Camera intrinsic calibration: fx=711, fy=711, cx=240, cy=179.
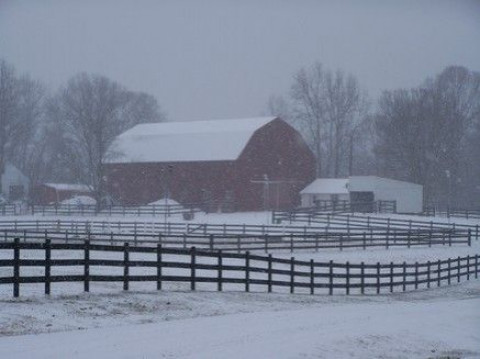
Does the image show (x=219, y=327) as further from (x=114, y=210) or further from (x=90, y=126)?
(x=90, y=126)

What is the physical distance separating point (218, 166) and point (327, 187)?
11.2 m

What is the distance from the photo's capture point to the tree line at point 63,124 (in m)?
68.5

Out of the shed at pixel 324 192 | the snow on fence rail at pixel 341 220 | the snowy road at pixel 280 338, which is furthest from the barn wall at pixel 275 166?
the snowy road at pixel 280 338

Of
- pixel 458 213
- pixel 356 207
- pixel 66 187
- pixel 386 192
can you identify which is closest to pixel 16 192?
pixel 66 187

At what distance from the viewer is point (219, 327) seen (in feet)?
40.7

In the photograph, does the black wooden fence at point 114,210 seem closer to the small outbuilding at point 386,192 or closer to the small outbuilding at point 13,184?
the small outbuilding at point 386,192

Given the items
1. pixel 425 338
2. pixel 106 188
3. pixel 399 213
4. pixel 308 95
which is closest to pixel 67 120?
pixel 106 188

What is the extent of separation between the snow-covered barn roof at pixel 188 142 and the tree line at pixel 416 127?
677 inches

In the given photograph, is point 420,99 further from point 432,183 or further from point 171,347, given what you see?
point 171,347

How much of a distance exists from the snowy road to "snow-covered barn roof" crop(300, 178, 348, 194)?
50690 millimetres

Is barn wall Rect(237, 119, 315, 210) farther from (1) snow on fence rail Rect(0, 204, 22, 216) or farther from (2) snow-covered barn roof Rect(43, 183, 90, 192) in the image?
(2) snow-covered barn roof Rect(43, 183, 90, 192)

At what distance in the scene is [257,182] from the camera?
6469 cm

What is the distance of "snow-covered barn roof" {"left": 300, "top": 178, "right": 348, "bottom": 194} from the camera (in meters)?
66.8

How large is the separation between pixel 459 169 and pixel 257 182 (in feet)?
91.9
